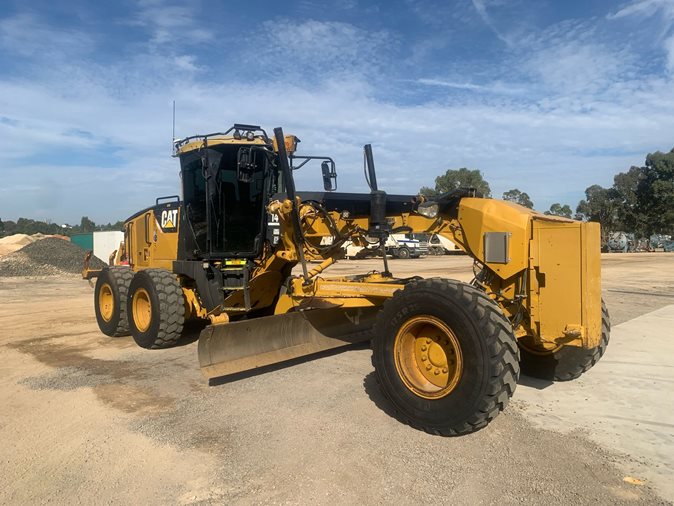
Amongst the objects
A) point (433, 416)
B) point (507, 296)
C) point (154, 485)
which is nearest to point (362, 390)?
point (433, 416)

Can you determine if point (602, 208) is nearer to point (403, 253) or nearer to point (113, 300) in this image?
point (403, 253)

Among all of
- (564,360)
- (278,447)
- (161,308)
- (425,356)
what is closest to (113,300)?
(161,308)

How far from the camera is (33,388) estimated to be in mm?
5746

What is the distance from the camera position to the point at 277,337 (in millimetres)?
6234

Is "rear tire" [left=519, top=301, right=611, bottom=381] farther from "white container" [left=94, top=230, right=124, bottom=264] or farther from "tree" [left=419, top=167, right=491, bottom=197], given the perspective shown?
"tree" [left=419, top=167, right=491, bottom=197]

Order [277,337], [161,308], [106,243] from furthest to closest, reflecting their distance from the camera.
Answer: [106,243], [161,308], [277,337]

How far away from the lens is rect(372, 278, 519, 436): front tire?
3.87 metres

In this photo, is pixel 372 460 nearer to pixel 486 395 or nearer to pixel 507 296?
pixel 486 395

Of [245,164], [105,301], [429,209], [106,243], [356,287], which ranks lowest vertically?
[105,301]

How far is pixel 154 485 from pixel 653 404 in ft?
15.0

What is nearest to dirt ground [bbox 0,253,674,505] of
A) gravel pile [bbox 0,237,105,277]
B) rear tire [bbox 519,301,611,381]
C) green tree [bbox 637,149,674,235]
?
rear tire [bbox 519,301,611,381]

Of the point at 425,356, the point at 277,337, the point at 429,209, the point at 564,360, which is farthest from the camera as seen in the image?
the point at 277,337

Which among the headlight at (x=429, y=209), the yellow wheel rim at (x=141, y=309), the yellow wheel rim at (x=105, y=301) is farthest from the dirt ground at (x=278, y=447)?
the yellow wheel rim at (x=105, y=301)

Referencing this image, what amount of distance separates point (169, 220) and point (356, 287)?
158 inches
